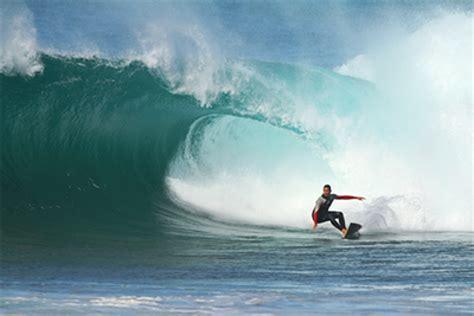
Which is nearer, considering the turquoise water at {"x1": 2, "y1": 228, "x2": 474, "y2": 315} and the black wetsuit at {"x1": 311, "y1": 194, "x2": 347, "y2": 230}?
the turquoise water at {"x1": 2, "y1": 228, "x2": 474, "y2": 315}

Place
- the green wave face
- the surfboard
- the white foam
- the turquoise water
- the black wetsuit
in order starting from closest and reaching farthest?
the turquoise water
the surfboard
the black wetsuit
the green wave face
the white foam

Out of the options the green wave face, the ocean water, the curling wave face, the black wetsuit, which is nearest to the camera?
the ocean water

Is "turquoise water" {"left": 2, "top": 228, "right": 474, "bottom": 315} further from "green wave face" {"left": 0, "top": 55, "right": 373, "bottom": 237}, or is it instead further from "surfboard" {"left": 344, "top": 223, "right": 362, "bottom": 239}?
"green wave face" {"left": 0, "top": 55, "right": 373, "bottom": 237}

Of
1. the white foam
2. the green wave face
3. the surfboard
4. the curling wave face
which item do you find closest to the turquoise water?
the surfboard

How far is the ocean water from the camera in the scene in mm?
8445

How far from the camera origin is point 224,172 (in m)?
16.6

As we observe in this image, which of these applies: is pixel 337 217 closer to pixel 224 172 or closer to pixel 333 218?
pixel 333 218

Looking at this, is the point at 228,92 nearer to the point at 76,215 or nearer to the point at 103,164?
the point at 103,164

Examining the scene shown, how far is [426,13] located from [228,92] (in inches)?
244

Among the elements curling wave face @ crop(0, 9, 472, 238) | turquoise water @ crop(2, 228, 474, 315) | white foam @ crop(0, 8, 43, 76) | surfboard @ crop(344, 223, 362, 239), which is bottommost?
turquoise water @ crop(2, 228, 474, 315)

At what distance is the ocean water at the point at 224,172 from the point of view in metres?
8.45

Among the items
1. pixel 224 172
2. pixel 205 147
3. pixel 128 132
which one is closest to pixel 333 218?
pixel 224 172

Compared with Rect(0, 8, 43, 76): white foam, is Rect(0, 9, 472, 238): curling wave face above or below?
below

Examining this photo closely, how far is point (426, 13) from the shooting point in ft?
69.6
